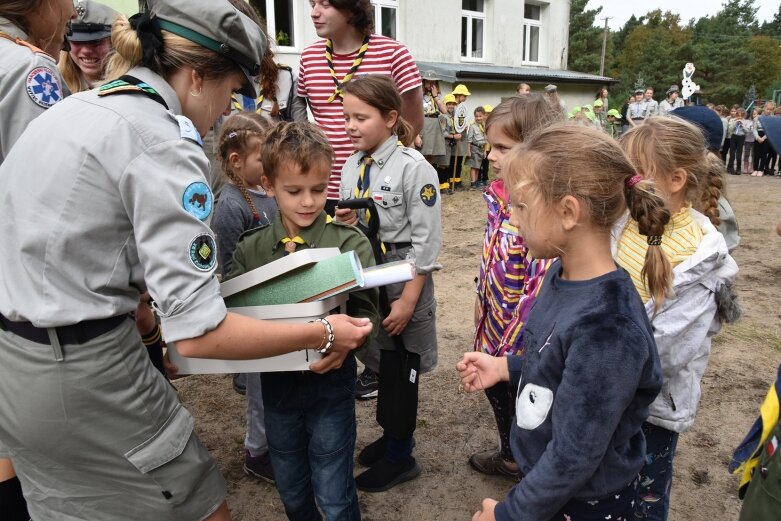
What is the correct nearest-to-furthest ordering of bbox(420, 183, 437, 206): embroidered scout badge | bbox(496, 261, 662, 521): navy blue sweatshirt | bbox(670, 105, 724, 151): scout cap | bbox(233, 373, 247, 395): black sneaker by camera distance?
1. bbox(496, 261, 662, 521): navy blue sweatshirt
2. bbox(670, 105, 724, 151): scout cap
3. bbox(420, 183, 437, 206): embroidered scout badge
4. bbox(233, 373, 247, 395): black sneaker

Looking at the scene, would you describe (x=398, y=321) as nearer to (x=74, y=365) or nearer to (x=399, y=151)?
(x=399, y=151)

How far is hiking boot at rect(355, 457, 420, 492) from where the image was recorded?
299 cm

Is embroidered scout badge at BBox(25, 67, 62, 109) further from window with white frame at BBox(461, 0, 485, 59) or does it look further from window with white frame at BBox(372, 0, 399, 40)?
window with white frame at BBox(461, 0, 485, 59)

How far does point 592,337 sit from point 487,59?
21149 millimetres

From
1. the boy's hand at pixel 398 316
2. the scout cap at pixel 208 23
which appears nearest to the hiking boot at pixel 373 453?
the boy's hand at pixel 398 316

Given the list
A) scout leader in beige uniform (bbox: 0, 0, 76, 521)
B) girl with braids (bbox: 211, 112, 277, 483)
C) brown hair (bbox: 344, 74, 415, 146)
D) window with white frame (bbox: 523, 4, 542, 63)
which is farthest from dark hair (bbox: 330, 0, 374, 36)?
window with white frame (bbox: 523, 4, 542, 63)

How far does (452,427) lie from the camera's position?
358cm

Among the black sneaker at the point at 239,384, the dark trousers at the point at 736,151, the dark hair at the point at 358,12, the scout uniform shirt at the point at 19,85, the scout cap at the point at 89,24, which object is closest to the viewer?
the scout uniform shirt at the point at 19,85

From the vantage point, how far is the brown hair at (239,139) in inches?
118

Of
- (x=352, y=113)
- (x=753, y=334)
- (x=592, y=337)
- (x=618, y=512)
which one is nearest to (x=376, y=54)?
(x=352, y=113)

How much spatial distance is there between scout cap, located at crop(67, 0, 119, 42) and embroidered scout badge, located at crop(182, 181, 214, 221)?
10.0 ft

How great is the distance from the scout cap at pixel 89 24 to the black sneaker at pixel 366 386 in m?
2.94

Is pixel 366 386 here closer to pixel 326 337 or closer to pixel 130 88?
pixel 326 337

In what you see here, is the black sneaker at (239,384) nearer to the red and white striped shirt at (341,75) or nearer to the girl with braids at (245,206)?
the girl with braids at (245,206)
